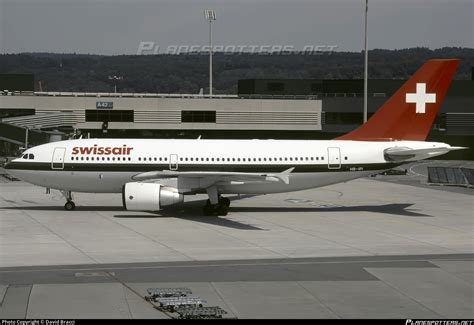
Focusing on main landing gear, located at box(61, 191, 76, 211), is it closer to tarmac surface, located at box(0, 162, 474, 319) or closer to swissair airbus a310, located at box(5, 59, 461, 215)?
swissair airbus a310, located at box(5, 59, 461, 215)

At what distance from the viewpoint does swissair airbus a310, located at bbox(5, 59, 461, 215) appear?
1865 inches

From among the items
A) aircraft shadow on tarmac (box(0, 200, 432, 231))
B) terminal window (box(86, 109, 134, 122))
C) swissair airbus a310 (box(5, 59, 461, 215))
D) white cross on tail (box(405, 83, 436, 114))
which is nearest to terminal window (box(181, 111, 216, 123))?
terminal window (box(86, 109, 134, 122))

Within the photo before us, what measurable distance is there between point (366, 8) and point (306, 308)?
53.3 metres

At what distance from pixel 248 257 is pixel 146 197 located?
12073mm

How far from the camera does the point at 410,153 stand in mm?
47219

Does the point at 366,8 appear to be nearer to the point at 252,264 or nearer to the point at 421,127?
the point at 421,127

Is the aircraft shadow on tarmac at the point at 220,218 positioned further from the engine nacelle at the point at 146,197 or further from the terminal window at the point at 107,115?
the terminal window at the point at 107,115

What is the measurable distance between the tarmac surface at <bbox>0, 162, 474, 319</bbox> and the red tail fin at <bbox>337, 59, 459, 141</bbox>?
16.1 ft

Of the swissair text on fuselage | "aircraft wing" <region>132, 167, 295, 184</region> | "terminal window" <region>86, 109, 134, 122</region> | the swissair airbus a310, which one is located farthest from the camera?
"terminal window" <region>86, 109, 134, 122</region>

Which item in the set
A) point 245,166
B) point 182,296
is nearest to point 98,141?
point 245,166

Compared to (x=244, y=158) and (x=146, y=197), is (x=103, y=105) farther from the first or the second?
(x=146, y=197)

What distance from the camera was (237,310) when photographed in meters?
24.6
